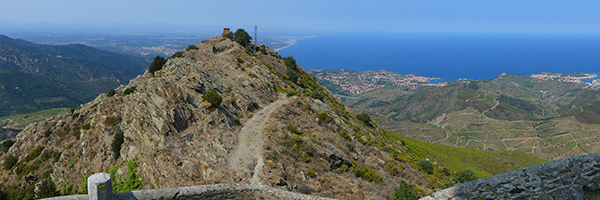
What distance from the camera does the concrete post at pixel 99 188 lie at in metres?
4.70

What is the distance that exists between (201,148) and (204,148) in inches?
9.2

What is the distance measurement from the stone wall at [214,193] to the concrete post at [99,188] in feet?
Result: 2.13

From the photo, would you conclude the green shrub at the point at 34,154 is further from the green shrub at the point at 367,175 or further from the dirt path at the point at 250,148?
the green shrub at the point at 367,175

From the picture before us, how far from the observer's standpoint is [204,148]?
16.0 meters

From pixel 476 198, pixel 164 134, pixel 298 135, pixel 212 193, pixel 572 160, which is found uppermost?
pixel 572 160

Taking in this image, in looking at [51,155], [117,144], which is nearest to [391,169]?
[117,144]

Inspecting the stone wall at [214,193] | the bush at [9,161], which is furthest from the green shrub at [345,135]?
the bush at [9,161]

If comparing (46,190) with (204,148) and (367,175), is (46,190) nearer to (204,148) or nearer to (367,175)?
(204,148)

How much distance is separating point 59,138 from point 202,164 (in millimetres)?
23095

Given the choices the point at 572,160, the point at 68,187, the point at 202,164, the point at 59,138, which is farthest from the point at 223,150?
the point at 59,138

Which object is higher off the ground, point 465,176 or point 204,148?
point 204,148

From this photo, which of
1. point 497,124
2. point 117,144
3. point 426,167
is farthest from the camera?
point 497,124

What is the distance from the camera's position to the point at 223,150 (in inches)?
643

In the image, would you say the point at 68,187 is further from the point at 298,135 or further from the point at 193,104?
the point at 298,135
